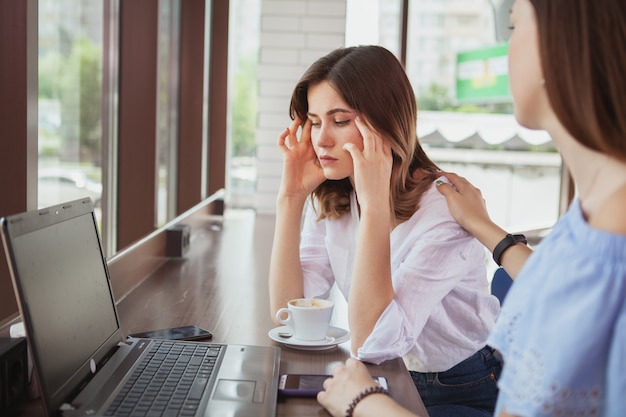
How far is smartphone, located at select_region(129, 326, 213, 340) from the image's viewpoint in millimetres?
1426

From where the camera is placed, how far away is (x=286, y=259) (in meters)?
1.72

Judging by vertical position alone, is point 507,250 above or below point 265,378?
above

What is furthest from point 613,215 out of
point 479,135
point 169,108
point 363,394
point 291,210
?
point 479,135

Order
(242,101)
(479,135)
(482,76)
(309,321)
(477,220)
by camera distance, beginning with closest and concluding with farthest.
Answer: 1. (309,321)
2. (477,220)
3. (242,101)
4. (479,135)
5. (482,76)

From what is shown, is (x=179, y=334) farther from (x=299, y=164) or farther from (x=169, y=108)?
(x=169, y=108)

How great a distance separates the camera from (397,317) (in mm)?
1394

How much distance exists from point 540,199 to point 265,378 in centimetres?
413

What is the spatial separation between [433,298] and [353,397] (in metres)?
0.44

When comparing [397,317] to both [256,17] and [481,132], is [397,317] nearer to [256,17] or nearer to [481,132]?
[256,17]

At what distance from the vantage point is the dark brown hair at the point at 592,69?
76 cm

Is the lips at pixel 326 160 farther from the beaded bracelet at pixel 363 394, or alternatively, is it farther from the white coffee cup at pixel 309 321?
the beaded bracelet at pixel 363 394

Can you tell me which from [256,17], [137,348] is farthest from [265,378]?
[256,17]

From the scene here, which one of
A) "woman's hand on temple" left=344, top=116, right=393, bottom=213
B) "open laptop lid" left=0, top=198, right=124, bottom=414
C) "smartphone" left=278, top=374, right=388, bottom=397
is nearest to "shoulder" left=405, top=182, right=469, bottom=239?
"woman's hand on temple" left=344, top=116, right=393, bottom=213

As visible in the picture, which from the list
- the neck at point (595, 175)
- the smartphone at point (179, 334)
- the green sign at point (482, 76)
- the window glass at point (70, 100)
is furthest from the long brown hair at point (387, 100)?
the green sign at point (482, 76)
